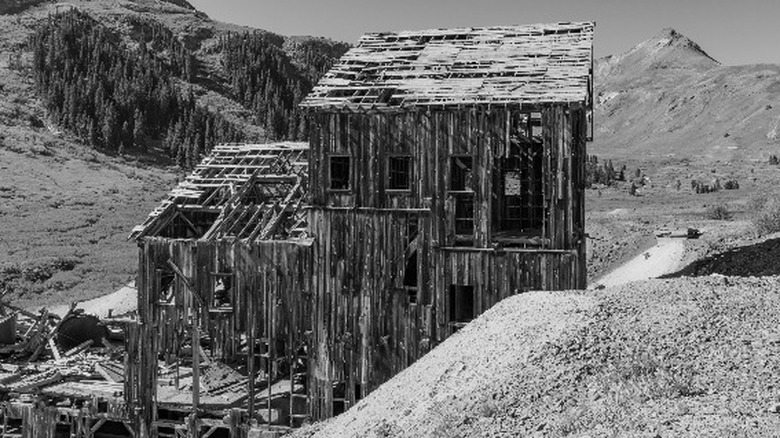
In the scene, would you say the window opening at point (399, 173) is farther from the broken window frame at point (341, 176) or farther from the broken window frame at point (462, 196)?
the broken window frame at point (462, 196)

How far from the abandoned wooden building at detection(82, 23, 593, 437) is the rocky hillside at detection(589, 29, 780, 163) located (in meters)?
87.3

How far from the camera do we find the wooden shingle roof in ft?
81.6

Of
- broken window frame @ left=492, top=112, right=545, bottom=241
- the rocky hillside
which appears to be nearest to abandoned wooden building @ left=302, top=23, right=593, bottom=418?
broken window frame @ left=492, top=112, right=545, bottom=241

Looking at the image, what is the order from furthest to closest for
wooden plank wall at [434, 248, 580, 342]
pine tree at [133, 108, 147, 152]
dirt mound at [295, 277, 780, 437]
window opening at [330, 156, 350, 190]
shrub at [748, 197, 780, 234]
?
pine tree at [133, 108, 147, 152] → shrub at [748, 197, 780, 234] → window opening at [330, 156, 350, 190] → wooden plank wall at [434, 248, 580, 342] → dirt mound at [295, 277, 780, 437]

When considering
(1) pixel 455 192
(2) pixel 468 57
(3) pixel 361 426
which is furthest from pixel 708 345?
(2) pixel 468 57

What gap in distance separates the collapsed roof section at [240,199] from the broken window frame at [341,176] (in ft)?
6.00

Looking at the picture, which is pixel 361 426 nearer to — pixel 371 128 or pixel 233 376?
pixel 371 128

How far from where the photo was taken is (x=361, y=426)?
56.2ft

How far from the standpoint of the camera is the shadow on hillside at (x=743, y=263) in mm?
27994

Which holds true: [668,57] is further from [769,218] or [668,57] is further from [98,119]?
[769,218]

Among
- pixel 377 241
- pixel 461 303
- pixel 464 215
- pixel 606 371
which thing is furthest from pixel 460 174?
pixel 606 371

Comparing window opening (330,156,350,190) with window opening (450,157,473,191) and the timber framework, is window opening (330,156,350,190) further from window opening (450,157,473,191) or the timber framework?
window opening (450,157,473,191)

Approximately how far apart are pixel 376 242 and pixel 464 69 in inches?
281

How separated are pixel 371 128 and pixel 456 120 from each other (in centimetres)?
296
